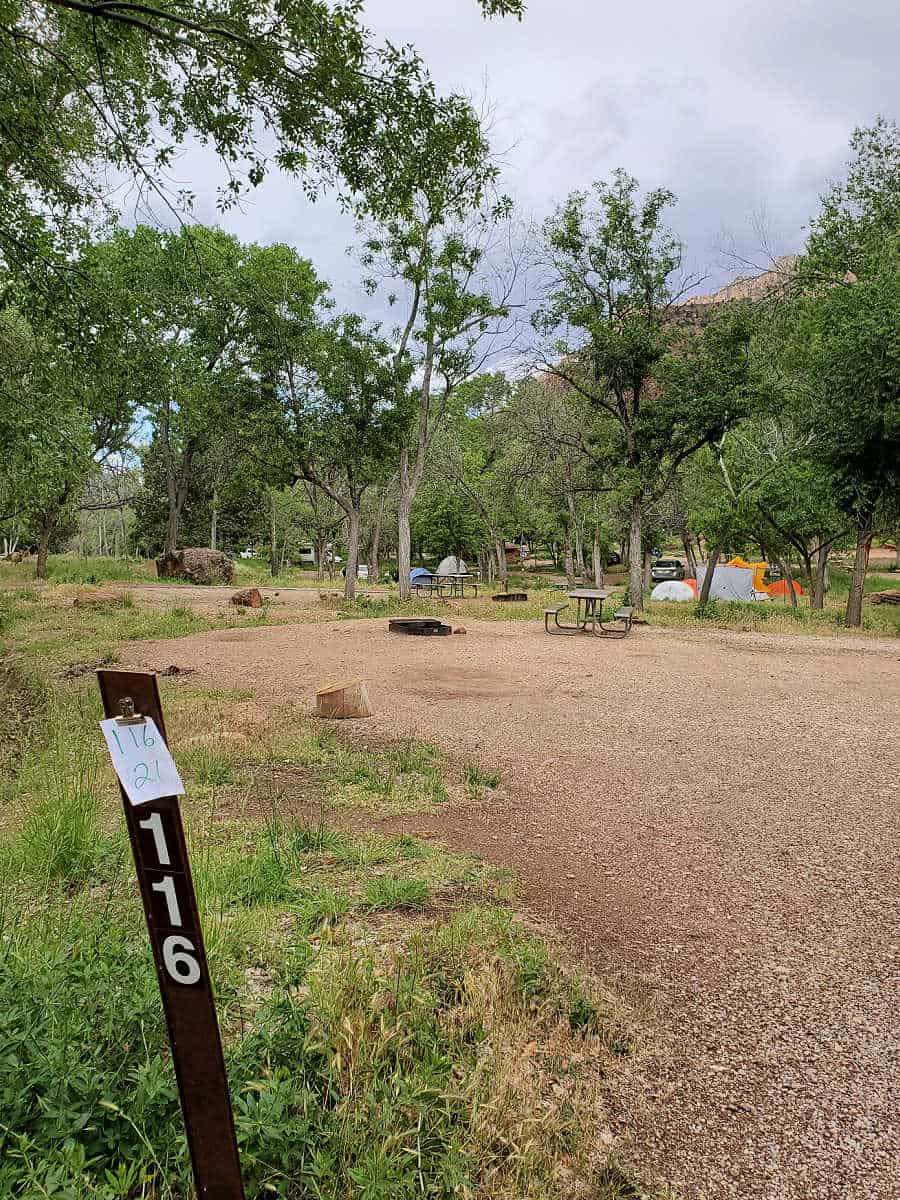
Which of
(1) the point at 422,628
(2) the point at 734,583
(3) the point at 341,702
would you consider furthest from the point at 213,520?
(3) the point at 341,702

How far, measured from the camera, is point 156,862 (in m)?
1.39

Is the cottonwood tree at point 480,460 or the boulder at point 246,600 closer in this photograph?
the boulder at point 246,600

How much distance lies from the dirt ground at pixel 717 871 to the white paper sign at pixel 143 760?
1.79 meters

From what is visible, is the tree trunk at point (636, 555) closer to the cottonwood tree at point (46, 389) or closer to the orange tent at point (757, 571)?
the cottonwood tree at point (46, 389)

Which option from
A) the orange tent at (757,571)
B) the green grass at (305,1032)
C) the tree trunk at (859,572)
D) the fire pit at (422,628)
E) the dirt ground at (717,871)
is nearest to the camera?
the green grass at (305,1032)

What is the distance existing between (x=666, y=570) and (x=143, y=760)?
163 ft

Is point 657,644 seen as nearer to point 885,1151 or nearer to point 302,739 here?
point 302,739

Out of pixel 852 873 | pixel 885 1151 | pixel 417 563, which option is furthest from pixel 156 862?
pixel 417 563

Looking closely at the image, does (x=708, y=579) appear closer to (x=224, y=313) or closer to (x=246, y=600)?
(x=246, y=600)

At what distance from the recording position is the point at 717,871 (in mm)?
3936

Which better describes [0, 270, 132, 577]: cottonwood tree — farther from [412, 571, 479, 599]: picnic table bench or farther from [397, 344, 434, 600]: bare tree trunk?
[412, 571, 479, 599]: picnic table bench

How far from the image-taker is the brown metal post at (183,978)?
4.50 ft

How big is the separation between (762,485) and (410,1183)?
18.1m

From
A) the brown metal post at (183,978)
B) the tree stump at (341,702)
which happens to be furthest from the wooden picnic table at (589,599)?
the brown metal post at (183,978)
